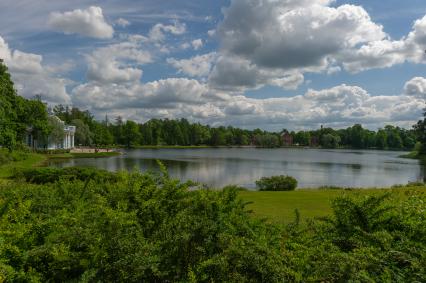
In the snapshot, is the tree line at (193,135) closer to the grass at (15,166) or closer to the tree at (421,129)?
the tree at (421,129)

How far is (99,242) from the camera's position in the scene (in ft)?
13.3

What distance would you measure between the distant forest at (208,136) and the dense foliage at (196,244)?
10376cm

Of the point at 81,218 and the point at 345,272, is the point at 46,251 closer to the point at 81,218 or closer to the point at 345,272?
the point at 81,218

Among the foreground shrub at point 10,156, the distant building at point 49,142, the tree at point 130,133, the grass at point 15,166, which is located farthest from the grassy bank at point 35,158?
the tree at point 130,133

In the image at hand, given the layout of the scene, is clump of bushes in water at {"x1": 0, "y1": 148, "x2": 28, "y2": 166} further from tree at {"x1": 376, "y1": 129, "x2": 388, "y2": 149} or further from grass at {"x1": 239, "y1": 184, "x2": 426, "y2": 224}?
tree at {"x1": 376, "y1": 129, "x2": 388, "y2": 149}

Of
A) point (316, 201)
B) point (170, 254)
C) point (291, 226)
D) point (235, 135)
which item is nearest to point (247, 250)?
point (170, 254)

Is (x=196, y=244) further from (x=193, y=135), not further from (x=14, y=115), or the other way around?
(x=193, y=135)

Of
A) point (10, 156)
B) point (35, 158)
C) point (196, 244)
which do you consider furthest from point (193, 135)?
point (196, 244)

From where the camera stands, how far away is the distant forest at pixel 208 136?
11668 centimetres

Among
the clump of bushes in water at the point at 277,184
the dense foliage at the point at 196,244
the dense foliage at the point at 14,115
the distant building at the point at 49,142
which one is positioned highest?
the dense foliage at the point at 14,115

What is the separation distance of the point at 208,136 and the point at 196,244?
154 metres

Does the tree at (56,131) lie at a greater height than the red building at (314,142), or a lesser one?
greater

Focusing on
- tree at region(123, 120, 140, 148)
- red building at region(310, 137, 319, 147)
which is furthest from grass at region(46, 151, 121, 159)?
red building at region(310, 137, 319, 147)

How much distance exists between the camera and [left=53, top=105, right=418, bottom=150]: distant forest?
116681 millimetres
